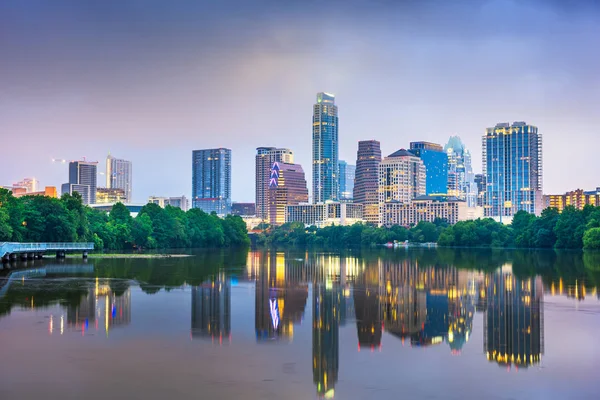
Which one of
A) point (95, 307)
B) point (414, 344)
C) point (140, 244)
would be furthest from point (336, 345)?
point (140, 244)

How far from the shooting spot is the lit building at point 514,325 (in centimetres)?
2575

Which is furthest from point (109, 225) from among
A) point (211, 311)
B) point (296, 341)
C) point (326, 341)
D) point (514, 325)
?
point (326, 341)

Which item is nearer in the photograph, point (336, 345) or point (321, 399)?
point (321, 399)

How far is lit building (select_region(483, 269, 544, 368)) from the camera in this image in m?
25.8

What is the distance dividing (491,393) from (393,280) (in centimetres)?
3675

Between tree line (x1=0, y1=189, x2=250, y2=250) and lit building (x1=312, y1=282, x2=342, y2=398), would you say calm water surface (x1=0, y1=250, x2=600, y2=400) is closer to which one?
lit building (x1=312, y1=282, x2=342, y2=398)

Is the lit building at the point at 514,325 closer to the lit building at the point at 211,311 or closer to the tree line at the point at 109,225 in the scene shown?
the lit building at the point at 211,311

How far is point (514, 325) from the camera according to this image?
32.2m

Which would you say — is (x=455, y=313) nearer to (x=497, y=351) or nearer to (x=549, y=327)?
(x=549, y=327)

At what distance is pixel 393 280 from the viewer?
188ft

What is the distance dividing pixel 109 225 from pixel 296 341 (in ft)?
338

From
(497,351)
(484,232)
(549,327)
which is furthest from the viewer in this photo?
(484,232)

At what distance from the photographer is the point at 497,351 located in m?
26.4

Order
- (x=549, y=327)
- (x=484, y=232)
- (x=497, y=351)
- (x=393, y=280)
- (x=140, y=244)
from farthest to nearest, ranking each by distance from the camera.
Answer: (x=484, y=232) < (x=140, y=244) < (x=393, y=280) < (x=549, y=327) < (x=497, y=351)
